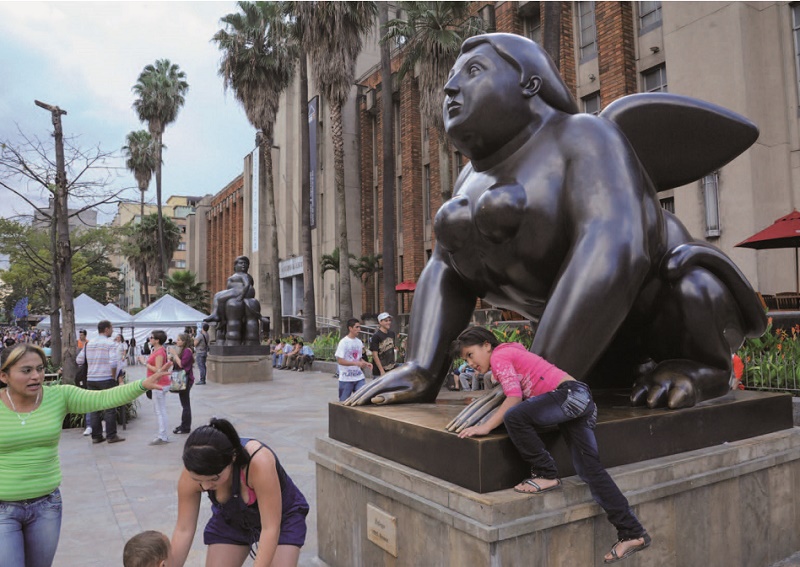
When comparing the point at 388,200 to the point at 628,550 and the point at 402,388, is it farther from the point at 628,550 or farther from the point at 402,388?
the point at 628,550

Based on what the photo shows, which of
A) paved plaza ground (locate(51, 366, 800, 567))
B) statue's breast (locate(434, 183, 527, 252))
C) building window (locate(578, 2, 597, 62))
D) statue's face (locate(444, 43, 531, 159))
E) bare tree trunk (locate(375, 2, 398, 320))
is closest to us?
statue's breast (locate(434, 183, 527, 252))

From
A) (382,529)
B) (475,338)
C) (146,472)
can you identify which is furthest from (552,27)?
(382,529)

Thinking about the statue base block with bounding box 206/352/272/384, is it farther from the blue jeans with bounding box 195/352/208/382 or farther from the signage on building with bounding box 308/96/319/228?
the signage on building with bounding box 308/96/319/228

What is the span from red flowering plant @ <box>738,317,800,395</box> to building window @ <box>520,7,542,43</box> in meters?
16.1

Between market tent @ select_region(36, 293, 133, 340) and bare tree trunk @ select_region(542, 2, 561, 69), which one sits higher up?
bare tree trunk @ select_region(542, 2, 561, 69)

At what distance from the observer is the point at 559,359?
2170 mm

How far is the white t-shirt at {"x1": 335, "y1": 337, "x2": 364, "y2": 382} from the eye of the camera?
8.24 m

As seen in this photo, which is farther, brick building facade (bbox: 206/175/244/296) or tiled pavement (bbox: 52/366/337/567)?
brick building facade (bbox: 206/175/244/296)

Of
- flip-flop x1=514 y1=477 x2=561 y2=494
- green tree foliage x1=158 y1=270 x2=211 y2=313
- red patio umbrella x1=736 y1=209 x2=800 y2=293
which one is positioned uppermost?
green tree foliage x1=158 y1=270 x2=211 y2=313

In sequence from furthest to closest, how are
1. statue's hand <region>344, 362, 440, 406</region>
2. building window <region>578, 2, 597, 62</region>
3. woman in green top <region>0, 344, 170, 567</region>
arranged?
building window <region>578, 2, 597, 62</region> < statue's hand <region>344, 362, 440, 406</region> < woman in green top <region>0, 344, 170, 567</region>

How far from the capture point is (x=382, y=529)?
241 centimetres

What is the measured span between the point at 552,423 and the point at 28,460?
2262mm

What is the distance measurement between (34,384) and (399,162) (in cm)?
2576

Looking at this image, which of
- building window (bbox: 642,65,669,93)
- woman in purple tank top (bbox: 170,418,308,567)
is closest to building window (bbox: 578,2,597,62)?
building window (bbox: 642,65,669,93)
